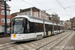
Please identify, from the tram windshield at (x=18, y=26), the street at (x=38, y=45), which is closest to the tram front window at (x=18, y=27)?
the tram windshield at (x=18, y=26)

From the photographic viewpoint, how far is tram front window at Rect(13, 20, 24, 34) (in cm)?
1111

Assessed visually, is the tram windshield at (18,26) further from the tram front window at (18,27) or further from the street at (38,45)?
the street at (38,45)

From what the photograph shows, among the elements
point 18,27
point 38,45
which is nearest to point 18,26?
point 18,27

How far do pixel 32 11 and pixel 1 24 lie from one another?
16.5 meters

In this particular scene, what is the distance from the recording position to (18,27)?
11258mm

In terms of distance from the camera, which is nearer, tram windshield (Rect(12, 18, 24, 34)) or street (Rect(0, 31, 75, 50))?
street (Rect(0, 31, 75, 50))

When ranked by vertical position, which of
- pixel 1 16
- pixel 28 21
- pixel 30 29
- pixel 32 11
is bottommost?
pixel 30 29

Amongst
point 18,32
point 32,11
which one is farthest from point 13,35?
point 32,11

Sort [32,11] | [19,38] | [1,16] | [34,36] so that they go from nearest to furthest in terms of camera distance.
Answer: [19,38], [34,36], [1,16], [32,11]

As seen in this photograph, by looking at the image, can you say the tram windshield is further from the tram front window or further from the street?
the street

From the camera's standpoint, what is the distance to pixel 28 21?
39.5 feet

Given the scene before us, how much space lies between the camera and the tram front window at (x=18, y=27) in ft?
36.5

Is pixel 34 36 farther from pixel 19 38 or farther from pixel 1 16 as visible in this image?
pixel 1 16

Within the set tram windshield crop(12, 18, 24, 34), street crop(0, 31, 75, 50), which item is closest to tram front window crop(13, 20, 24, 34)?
tram windshield crop(12, 18, 24, 34)
